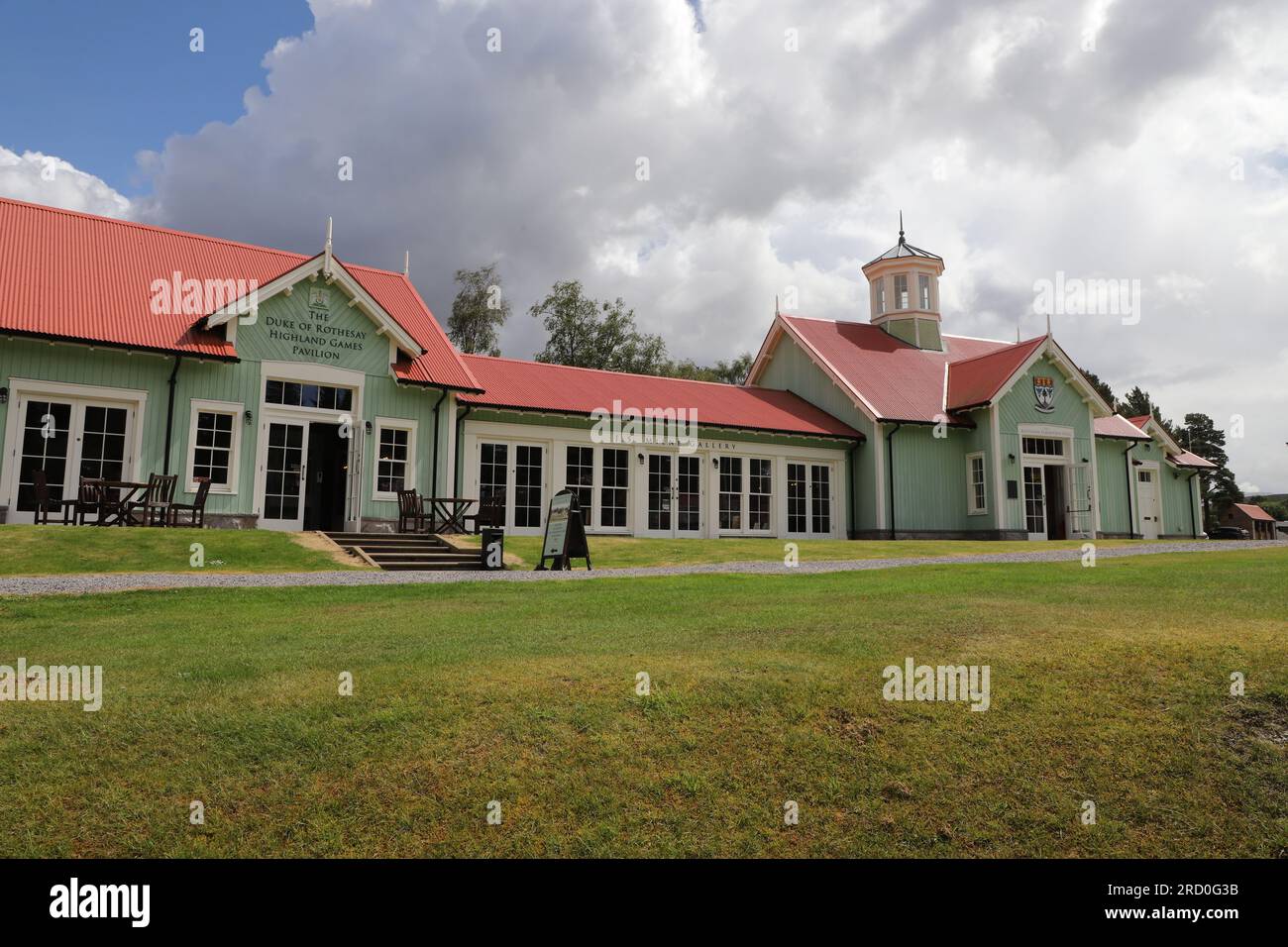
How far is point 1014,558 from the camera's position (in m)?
17.4

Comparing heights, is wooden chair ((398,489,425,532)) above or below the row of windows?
below

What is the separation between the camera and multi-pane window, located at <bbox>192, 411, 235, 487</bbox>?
18312 mm

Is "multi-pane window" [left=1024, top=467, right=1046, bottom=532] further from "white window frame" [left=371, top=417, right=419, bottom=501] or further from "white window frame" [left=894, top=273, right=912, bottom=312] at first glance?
"white window frame" [left=371, top=417, right=419, bottom=501]

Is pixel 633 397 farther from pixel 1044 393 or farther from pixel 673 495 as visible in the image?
pixel 1044 393

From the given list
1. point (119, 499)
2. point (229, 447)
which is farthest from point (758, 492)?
point (119, 499)

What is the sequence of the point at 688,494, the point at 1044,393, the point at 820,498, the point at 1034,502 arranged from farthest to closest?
the point at 1044,393
the point at 1034,502
the point at 820,498
the point at 688,494

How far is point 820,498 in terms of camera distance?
87.5ft

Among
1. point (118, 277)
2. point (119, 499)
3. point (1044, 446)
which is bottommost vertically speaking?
point (119, 499)

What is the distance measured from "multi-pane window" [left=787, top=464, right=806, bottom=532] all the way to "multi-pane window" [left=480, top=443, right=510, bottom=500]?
8.79 metres

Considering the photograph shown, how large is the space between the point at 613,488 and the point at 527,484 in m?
2.38

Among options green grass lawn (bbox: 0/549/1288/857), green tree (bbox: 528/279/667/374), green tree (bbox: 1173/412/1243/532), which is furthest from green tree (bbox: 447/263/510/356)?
green tree (bbox: 1173/412/1243/532)

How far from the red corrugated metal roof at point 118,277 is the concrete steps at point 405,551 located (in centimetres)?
436
